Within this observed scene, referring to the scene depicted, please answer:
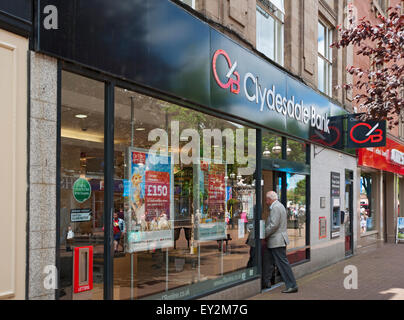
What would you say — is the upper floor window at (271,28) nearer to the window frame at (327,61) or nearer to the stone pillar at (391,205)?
the window frame at (327,61)

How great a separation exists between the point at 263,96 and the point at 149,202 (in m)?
3.93

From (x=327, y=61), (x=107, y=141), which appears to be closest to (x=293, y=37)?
(x=327, y=61)

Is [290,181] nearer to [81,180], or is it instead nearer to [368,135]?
[368,135]

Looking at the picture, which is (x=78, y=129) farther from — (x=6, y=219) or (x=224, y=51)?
(x=224, y=51)

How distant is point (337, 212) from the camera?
536 inches

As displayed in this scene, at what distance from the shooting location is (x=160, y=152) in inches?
253

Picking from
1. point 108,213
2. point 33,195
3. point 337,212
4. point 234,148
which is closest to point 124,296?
point 108,213

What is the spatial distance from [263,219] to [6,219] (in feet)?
20.0

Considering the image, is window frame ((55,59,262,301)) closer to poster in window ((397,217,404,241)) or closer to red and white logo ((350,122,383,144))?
red and white logo ((350,122,383,144))

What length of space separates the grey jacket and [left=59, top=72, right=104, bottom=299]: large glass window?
13.8ft

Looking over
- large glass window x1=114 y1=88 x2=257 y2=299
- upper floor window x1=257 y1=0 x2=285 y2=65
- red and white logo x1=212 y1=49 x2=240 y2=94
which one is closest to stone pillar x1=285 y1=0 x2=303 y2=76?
upper floor window x1=257 y1=0 x2=285 y2=65

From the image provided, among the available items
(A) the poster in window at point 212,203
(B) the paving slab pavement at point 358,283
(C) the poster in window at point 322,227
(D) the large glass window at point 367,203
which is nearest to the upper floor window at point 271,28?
(A) the poster in window at point 212,203

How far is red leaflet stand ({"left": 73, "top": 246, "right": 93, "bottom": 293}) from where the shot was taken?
15.9ft

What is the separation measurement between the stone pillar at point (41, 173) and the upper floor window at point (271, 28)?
621 centimetres
